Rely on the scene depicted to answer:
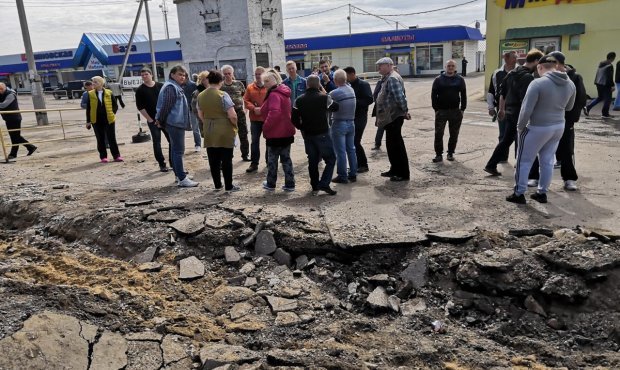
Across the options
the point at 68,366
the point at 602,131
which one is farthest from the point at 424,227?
the point at 602,131

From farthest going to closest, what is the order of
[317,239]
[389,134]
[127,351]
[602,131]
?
[602,131] → [389,134] → [317,239] → [127,351]

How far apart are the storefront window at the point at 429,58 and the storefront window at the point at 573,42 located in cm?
2740

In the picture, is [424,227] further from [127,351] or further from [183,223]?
[127,351]

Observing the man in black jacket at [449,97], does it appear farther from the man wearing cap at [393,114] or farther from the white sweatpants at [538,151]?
the white sweatpants at [538,151]

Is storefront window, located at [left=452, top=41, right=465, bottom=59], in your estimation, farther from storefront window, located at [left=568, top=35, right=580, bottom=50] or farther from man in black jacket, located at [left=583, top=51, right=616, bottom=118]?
man in black jacket, located at [left=583, top=51, right=616, bottom=118]

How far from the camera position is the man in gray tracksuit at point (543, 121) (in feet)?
18.3

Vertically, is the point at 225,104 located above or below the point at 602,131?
above

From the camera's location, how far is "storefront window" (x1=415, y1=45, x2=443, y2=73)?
4436 centimetres

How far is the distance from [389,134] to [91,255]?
177 inches

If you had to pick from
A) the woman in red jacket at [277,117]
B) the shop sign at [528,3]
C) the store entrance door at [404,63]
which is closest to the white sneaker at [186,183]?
the woman in red jacket at [277,117]

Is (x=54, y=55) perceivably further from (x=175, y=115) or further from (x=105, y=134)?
(x=175, y=115)

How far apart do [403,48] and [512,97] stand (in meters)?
40.1

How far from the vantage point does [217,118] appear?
6770mm

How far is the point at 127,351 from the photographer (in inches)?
144
